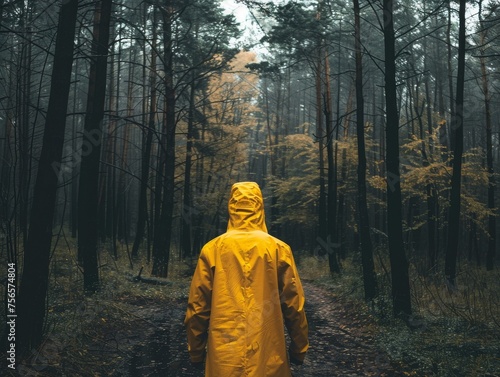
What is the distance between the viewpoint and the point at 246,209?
333 cm

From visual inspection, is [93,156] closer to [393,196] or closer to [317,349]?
[317,349]

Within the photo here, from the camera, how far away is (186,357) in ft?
21.2

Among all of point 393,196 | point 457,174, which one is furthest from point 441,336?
point 457,174

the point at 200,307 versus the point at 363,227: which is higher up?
the point at 363,227

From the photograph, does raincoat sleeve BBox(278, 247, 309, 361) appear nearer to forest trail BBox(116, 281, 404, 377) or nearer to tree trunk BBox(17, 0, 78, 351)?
forest trail BBox(116, 281, 404, 377)

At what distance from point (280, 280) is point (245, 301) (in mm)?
334

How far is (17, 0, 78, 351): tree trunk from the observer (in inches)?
203

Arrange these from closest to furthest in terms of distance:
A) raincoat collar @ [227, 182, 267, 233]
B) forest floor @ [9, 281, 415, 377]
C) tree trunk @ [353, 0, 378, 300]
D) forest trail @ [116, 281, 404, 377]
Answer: raincoat collar @ [227, 182, 267, 233] → forest floor @ [9, 281, 415, 377] → forest trail @ [116, 281, 404, 377] → tree trunk @ [353, 0, 378, 300]

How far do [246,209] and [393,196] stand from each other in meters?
6.11

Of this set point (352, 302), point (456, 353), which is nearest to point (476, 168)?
point (352, 302)

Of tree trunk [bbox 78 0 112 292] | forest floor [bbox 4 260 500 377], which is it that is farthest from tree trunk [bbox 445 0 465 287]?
tree trunk [bbox 78 0 112 292]

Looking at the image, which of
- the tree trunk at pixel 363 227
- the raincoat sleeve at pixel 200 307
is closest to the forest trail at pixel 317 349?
the tree trunk at pixel 363 227

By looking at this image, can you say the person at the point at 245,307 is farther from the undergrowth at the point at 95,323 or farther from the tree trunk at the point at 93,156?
the tree trunk at the point at 93,156

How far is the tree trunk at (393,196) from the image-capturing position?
8352 millimetres
